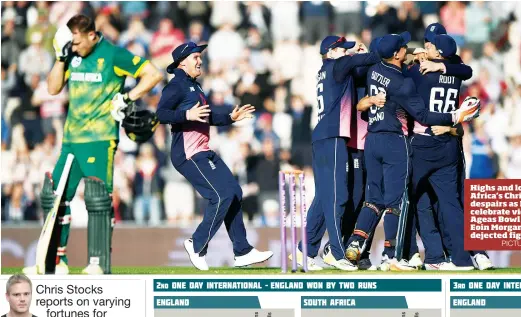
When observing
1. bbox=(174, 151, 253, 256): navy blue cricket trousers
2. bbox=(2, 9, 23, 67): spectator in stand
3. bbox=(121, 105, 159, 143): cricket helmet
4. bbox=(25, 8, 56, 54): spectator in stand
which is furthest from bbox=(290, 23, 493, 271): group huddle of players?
bbox=(2, 9, 23, 67): spectator in stand

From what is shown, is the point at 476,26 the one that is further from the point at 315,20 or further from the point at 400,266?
the point at 400,266

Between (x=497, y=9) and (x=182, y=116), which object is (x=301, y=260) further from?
(x=497, y=9)

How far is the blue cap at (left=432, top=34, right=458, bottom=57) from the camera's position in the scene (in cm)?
1327

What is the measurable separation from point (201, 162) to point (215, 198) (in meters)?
0.40

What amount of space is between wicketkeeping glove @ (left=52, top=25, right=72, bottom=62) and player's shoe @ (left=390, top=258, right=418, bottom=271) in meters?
3.81

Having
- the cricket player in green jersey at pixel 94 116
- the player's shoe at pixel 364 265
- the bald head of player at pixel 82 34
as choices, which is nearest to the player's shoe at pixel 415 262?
the player's shoe at pixel 364 265

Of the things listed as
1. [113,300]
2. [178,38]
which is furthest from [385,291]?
[178,38]

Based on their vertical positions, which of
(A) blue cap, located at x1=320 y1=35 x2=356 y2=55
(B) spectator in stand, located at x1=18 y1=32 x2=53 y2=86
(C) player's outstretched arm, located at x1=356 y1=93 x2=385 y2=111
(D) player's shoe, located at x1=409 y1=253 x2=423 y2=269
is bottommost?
(D) player's shoe, located at x1=409 y1=253 x2=423 y2=269

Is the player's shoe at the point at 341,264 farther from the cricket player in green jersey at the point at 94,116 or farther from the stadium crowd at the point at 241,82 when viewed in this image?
the stadium crowd at the point at 241,82

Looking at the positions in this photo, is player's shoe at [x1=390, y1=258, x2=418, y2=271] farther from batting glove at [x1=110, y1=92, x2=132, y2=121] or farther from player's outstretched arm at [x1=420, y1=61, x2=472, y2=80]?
batting glove at [x1=110, y1=92, x2=132, y2=121]

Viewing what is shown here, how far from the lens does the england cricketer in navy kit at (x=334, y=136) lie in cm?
1296

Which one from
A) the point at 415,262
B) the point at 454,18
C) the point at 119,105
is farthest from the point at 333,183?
the point at 454,18

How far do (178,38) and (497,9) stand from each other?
4853mm

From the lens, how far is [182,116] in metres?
12.8
